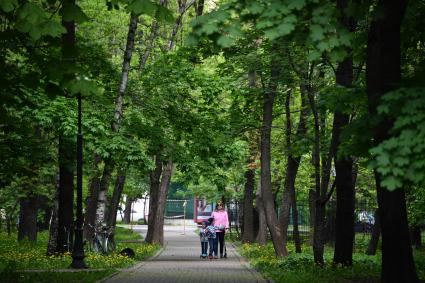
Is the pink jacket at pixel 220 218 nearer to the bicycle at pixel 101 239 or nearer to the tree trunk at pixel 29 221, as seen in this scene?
the bicycle at pixel 101 239

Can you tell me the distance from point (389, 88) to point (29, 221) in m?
25.6

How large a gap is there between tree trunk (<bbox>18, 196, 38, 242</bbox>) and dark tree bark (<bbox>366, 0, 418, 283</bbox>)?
23013 mm

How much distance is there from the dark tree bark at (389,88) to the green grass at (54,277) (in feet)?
20.6

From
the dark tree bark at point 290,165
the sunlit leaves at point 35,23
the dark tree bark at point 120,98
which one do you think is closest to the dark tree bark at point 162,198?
the dark tree bark at point 290,165

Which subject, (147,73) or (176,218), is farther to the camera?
(176,218)

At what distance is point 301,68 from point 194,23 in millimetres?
10773

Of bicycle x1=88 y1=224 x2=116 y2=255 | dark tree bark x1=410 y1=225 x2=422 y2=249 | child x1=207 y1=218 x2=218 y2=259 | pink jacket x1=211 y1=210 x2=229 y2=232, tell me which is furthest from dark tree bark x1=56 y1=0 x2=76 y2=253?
dark tree bark x1=410 y1=225 x2=422 y2=249

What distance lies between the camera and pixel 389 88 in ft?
30.7

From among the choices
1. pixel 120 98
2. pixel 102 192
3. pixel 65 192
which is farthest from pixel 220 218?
pixel 120 98

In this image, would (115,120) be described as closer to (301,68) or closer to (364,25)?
(301,68)

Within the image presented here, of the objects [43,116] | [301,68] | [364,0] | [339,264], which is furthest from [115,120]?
[364,0]

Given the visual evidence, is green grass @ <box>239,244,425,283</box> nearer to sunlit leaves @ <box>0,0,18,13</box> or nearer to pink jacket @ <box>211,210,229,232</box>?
pink jacket @ <box>211,210,229,232</box>

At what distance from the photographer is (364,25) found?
1510 centimetres

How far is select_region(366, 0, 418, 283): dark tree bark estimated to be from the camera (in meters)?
9.77
